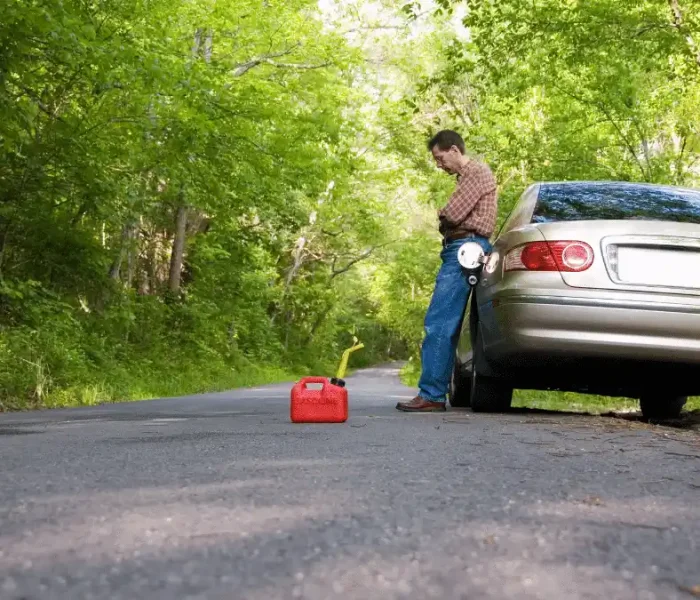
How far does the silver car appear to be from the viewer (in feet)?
19.0

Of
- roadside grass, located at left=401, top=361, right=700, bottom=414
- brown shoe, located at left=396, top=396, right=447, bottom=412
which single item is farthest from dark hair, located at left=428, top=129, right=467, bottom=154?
roadside grass, located at left=401, top=361, right=700, bottom=414

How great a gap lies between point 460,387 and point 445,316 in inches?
59.3

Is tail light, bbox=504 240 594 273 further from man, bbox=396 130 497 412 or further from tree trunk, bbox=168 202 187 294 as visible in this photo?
tree trunk, bbox=168 202 187 294

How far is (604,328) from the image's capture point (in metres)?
5.87

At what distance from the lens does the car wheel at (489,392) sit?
7324 mm

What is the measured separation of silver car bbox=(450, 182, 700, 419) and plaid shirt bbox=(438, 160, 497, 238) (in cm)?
73

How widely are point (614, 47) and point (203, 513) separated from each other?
12.7 meters

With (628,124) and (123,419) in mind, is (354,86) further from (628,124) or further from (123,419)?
(123,419)

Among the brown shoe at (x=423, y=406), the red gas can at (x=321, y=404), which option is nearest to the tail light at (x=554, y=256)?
the red gas can at (x=321, y=404)

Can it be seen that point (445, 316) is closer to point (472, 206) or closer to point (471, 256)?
point (471, 256)

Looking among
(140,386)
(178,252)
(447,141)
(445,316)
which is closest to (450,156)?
(447,141)

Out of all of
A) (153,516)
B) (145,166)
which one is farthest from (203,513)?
(145,166)

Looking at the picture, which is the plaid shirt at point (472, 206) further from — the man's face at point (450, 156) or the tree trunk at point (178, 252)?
the tree trunk at point (178, 252)

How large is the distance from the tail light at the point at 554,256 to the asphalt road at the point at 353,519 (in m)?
1.38
